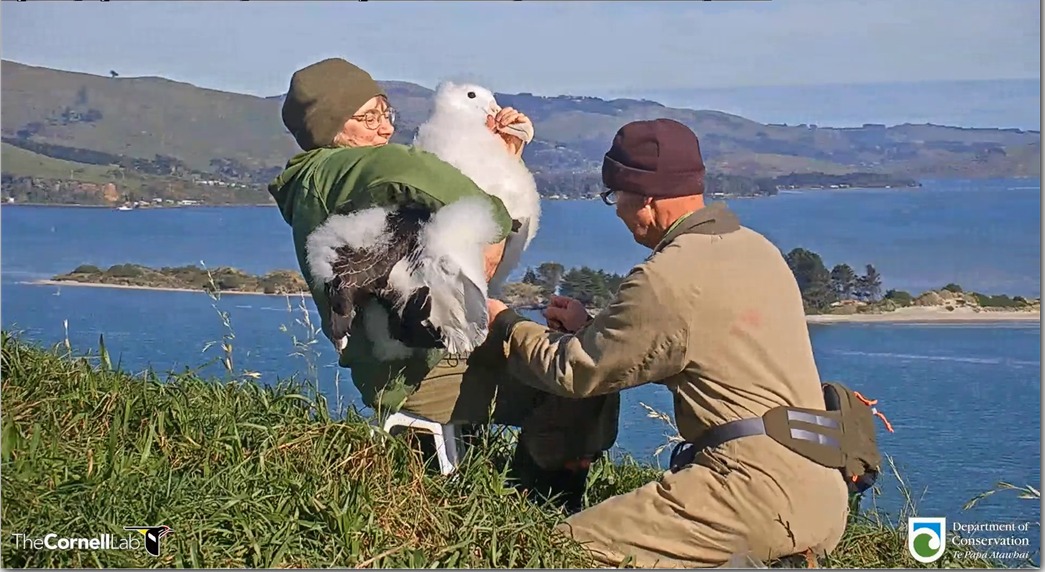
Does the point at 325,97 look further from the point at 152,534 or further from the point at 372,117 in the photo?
the point at 152,534

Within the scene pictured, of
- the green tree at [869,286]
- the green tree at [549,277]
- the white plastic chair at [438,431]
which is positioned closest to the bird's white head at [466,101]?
the green tree at [549,277]

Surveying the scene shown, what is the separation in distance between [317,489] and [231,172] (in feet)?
8.30

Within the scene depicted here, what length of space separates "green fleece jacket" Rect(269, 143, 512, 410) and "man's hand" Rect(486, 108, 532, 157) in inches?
12.6

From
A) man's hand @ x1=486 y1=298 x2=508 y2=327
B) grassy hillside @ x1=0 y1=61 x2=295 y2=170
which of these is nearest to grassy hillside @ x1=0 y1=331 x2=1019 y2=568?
man's hand @ x1=486 y1=298 x2=508 y2=327

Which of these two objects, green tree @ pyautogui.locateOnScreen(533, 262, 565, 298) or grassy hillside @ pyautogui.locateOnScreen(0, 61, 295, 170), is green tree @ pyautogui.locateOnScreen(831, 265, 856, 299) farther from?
grassy hillside @ pyautogui.locateOnScreen(0, 61, 295, 170)

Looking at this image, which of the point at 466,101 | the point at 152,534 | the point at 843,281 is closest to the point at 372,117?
the point at 466,101

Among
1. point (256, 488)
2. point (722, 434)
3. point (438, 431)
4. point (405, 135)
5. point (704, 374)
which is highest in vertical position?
point (405, 135)

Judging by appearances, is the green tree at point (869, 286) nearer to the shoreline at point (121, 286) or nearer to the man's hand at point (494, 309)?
the man's hand at point (494, 309)

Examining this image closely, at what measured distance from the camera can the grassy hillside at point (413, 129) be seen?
17.6ft

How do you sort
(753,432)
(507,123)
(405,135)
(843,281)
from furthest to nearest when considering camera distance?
1. (843,281)
2. (405,135)
3. (507,123)
4. (753,432)

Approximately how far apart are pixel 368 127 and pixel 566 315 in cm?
100

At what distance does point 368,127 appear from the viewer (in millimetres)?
4738

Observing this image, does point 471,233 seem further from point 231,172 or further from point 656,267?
point 231,172

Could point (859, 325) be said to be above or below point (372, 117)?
below
